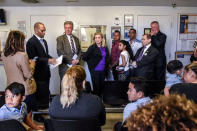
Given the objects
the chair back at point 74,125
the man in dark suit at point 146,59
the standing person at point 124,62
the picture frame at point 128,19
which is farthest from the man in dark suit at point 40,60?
the picture frame at point 128,19

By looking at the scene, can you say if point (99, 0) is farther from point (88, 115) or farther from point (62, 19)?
point (88, 115)

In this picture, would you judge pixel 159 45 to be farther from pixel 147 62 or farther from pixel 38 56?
pixel 38 56

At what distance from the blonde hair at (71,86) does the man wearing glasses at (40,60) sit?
60.3 inches

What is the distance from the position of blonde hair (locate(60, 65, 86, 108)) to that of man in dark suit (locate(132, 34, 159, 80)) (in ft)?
6.01

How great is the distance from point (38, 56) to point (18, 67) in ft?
3.77

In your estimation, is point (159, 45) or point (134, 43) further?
point (134, 43)

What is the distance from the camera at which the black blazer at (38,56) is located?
3.40 m

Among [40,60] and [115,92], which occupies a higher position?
[40,60]

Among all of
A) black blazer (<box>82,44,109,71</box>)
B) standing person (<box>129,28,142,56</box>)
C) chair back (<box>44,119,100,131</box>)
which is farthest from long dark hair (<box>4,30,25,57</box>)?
standing person (<box>129,28,142,56</box>)

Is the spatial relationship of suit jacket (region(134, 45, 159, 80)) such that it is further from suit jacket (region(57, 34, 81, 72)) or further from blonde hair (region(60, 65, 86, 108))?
blonde hair (region(60, 65, 86, 108))

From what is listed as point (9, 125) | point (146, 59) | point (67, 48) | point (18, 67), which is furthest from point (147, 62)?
point (9, 125)

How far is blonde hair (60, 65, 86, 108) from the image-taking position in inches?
66.7

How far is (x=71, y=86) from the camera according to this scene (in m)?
1.76

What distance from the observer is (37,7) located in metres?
4.69
